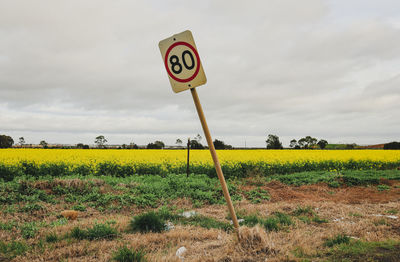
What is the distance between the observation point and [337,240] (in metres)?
4.02

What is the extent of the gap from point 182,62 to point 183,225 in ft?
11.1

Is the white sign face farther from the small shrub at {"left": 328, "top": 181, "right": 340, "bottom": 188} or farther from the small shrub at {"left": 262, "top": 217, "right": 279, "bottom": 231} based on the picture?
the small shrub at {"left": 328, "top": 181, "right": 340, "bottom": 188}

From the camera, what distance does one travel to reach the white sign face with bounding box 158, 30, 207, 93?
3.48 m

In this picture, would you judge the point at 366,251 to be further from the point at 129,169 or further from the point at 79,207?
the point at 129,169

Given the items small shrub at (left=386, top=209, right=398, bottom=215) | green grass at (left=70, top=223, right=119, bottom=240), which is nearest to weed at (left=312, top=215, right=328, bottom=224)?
small shrub at (left=386, top=209, right=398, bottom=215)

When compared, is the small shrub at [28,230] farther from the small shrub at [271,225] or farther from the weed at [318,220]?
the weed at [318,220]

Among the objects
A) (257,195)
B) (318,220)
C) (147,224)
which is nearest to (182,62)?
(147,224)

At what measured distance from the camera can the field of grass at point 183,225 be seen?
11.7 ft

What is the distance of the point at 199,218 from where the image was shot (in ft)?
19.2

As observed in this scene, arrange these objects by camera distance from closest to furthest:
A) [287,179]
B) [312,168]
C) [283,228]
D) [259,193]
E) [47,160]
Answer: [283,228], [259,193], [287,179], [47,160], [312,168]

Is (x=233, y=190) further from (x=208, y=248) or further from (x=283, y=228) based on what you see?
(x=208, y=248)

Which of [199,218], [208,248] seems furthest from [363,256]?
[199,218]

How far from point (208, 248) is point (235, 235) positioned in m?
0.48

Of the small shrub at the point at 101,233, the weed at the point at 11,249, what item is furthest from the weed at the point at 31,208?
the small shrub at the point at 101,233
